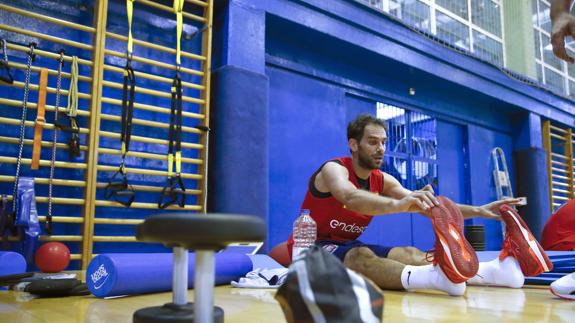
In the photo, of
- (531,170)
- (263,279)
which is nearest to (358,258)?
(263,279)

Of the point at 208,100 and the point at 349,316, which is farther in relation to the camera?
the point at 208,100

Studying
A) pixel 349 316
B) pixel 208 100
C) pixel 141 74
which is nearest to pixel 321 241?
pixel 349 316

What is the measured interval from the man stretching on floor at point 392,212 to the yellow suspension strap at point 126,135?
1.40m

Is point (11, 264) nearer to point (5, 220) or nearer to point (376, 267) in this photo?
point (5, 220)

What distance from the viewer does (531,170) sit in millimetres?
7086

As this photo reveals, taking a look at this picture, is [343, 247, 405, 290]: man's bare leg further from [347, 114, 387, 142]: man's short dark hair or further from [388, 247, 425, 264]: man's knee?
[347, 114, 387, 142]: man's short dark hair

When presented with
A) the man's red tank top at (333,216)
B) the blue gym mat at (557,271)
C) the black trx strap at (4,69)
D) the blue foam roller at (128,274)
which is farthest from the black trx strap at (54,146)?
the blue gym mat at (557,271)

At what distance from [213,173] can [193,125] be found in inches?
18.3

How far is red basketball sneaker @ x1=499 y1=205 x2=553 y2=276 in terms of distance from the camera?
2219mm

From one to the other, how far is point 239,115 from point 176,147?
59cm

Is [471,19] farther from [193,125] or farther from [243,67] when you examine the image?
[193,125]

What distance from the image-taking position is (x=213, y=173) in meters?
3.84

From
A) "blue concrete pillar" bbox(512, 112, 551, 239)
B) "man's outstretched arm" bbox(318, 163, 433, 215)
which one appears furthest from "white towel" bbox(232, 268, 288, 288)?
"blue concrete pillar" bbox(512, 112, 551, 239)

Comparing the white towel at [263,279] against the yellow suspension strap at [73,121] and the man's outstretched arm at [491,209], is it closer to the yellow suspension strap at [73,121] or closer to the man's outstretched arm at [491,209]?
the man's outstretched arm at [491,209]
